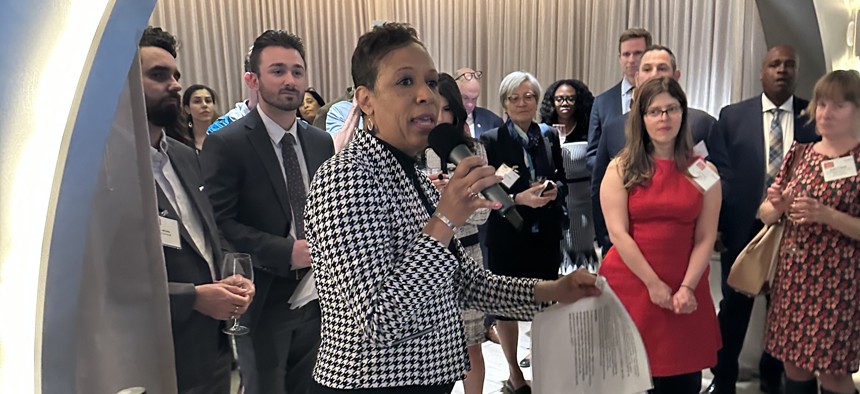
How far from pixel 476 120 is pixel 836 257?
256cm

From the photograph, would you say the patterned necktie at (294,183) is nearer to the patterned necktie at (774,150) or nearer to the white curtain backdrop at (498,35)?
the patterned necktie at (774,150)

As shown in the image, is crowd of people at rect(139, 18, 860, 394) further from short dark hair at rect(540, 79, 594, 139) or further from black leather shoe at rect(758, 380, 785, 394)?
short dark hair at rect(540, 79, 594, 139)

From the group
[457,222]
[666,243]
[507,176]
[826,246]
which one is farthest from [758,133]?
[457,222]

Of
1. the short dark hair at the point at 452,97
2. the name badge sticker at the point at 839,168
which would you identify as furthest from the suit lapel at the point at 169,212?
the name badge sticker at the point at 839,168

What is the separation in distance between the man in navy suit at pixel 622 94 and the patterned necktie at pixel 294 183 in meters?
2.05

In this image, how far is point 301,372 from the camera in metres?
2.28

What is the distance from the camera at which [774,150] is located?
313 centimetres

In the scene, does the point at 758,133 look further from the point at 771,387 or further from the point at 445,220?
the point at 445,220

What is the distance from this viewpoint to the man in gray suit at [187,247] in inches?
67.1

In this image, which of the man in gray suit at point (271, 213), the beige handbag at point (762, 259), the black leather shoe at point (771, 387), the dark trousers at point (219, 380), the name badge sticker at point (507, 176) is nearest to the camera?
the dark trousers at point (219, 380)

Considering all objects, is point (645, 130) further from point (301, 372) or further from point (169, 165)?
point (169, 165)

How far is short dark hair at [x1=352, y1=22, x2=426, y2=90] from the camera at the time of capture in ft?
4.19

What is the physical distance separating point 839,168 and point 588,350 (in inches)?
66.3

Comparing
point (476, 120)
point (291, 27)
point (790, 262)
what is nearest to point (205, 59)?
point (291, 27)
